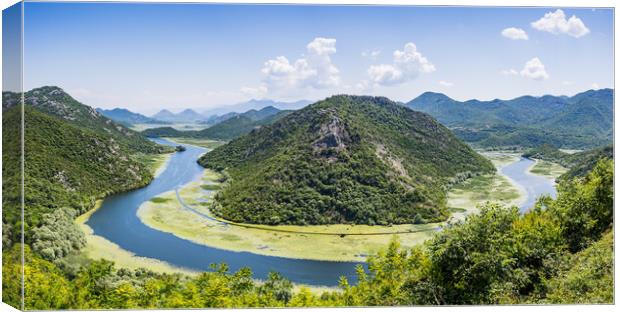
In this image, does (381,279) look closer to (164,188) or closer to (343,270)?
(343,270)

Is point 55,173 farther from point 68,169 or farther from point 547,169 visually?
point 547,169

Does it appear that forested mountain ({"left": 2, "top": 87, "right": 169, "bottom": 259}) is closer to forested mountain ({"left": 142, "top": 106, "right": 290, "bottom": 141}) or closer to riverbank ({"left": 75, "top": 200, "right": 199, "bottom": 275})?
riverbank ({"left": 75, "top": 200, "right": 199, "bottom": 275})

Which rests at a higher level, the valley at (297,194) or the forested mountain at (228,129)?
the forested mountain at (228,129)

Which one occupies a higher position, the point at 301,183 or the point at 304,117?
the point at 304,117

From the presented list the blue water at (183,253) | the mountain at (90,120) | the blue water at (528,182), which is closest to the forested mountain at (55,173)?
the mountain at (90,120)

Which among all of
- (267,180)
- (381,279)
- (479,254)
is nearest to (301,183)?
(267,180)

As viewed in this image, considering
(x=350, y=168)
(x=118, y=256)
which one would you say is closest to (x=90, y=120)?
(x=350, y=168)

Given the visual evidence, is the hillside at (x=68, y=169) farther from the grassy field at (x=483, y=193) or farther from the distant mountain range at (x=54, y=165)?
the grassy field at (x=483, y=193)
